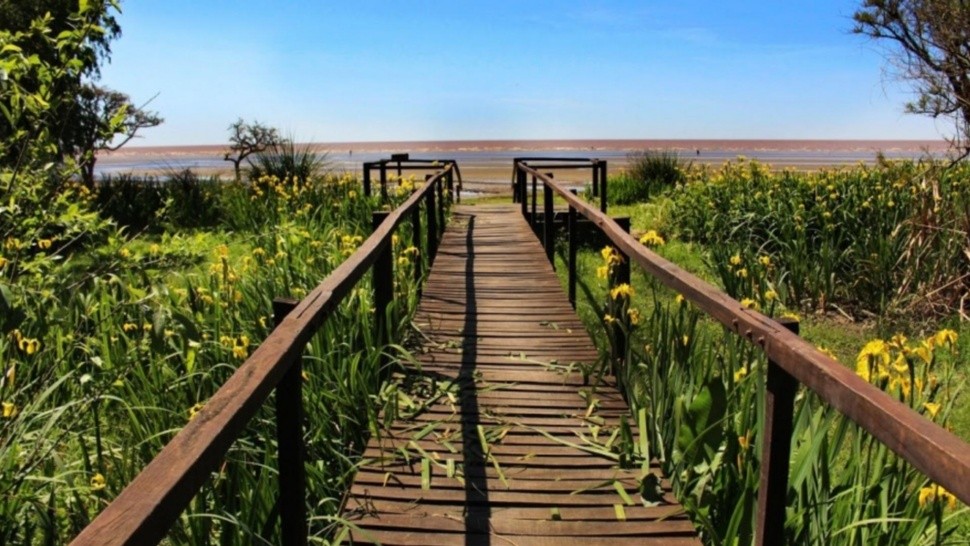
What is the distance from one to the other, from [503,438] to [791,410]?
65.0 inches

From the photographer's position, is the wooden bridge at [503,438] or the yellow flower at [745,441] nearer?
the wooden bridge at [503,438]

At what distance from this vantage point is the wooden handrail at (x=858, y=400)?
1354 millimetres

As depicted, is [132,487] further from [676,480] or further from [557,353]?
[557,353]

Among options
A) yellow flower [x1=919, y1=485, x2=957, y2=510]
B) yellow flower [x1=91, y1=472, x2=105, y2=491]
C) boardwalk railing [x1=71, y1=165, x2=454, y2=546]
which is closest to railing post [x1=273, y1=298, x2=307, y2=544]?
boardwalk railing [x1=71, y1=165, x2=454, y2=546]

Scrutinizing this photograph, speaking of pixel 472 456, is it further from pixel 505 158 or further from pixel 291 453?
pixel 505 158

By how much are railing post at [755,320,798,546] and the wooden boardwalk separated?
576 mm

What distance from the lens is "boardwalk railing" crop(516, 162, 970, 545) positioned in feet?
4.56

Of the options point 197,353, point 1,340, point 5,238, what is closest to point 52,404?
point 1,340

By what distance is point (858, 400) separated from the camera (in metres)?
1.68

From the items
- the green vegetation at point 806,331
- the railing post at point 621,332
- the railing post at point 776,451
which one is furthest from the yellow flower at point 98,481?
the railing post at point 621,332

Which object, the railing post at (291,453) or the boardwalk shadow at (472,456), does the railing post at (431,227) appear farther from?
the railing post at (291,453)

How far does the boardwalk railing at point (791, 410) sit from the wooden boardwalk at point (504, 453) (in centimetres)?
64

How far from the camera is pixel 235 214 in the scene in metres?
12.3

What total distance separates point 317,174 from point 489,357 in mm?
10055
